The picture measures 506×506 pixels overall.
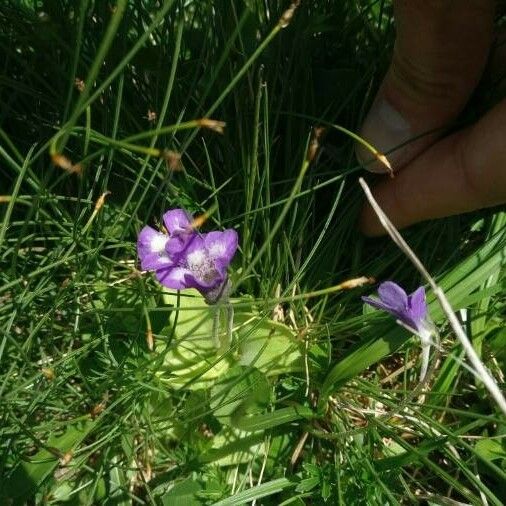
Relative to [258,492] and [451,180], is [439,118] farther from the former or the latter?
[258,492]

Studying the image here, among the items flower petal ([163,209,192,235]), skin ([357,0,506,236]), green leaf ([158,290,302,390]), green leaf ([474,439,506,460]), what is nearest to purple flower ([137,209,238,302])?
flower petal ([163,209,192,235])

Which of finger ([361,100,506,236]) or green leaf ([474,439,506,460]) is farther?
green leaf ([474,439,506,460])

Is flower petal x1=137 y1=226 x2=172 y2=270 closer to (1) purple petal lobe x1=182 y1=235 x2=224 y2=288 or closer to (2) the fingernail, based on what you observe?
(1) purple petal lobe x1=182 y1=235 x2=224 y2=288

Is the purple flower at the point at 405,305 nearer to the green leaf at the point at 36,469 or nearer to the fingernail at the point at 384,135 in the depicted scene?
the fingernail at the point at 384,135

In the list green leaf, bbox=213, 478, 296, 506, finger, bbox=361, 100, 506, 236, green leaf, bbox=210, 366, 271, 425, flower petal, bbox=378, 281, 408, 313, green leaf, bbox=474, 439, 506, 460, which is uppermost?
finger, bbox=361, 100, 506, 236

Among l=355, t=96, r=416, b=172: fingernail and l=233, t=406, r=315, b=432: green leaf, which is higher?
l=355, t=96, r=416, b=172: fingernail

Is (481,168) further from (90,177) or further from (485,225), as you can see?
(90,177)

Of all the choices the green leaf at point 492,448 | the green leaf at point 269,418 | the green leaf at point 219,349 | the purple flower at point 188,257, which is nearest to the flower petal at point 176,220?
the purple flower at point 188,257
